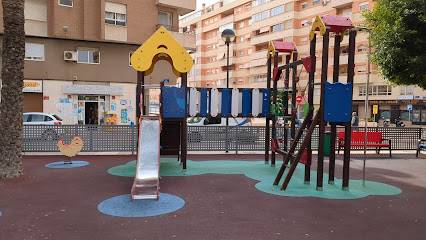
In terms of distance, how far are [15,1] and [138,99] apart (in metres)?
3.80

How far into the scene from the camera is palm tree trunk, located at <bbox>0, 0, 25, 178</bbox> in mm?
7758

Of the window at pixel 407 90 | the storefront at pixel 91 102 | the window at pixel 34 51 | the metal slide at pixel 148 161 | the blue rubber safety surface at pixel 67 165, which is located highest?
the window at pixel 34 51

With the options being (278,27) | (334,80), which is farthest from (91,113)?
(278,27)

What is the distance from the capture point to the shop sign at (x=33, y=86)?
21062mm

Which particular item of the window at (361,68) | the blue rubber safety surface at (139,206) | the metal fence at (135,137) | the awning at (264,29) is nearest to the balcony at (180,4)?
the metal fence at (135,137)

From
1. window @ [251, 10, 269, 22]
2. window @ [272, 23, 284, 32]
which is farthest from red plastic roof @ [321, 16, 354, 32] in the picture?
window @ [251, 10, 269, 22]

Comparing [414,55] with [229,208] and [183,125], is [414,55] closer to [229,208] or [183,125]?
[183,125]

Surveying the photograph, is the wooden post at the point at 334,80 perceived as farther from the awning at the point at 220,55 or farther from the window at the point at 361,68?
the awning at the point at 220,55

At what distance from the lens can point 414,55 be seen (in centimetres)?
1225

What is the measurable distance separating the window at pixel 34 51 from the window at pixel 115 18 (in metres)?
4.69

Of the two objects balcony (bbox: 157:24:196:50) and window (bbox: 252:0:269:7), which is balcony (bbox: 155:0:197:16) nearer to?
balcony (bbox: 157:24:196:50)

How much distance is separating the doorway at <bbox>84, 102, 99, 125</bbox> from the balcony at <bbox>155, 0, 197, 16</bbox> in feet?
28.6

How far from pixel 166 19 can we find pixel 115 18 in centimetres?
416

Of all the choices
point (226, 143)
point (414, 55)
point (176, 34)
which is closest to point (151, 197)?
point (226, 143)
